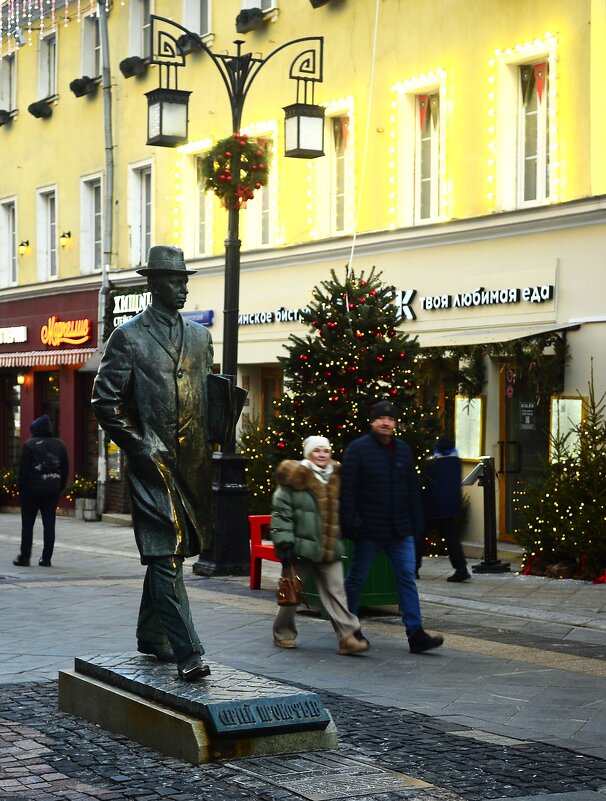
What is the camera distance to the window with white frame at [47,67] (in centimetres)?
3312

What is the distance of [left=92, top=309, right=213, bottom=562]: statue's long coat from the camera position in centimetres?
784

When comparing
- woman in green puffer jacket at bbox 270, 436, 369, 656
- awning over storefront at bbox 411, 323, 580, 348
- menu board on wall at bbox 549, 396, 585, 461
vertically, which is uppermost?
awning over storefront at bbox 411, 323, 580, 348

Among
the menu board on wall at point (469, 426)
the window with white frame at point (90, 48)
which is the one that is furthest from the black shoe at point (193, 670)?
the window with white frame at point (90, 48)

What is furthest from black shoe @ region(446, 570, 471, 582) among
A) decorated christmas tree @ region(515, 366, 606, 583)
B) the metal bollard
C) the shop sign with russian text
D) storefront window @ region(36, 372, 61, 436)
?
the shop sign with russian text

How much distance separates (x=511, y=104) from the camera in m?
20.2

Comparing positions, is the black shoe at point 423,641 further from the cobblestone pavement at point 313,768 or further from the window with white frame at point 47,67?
the window with white frame at point 47,67

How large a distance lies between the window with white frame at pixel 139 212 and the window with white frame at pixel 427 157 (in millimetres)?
8675

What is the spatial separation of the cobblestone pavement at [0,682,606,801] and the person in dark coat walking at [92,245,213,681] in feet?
2.36

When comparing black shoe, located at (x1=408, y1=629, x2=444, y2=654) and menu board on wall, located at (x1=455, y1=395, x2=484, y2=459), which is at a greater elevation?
menu board on wall, located at (x1=455, y1=395, x2=484, y2=459)

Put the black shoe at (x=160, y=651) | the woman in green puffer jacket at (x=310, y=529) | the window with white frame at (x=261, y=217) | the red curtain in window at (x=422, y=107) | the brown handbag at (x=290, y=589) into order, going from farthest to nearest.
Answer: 1. the window with white frame at (x=261, y=217)
2. the red curtain in window at (x=422, y=107)
3. the brown handbag at (x=290, y=589)
4. the woman in green puffer jacket at (x=310, y=529)
5. the black shoe at (x=160, y=651)

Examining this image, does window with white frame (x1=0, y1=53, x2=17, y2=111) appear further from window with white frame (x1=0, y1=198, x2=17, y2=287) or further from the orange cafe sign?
the orange cafe sign

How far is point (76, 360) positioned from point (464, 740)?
2348 centimetres

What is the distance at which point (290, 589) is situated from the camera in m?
11.5

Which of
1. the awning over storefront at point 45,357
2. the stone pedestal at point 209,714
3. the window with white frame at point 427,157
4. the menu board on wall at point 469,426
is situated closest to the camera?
the stone pedestal at point 209,714
